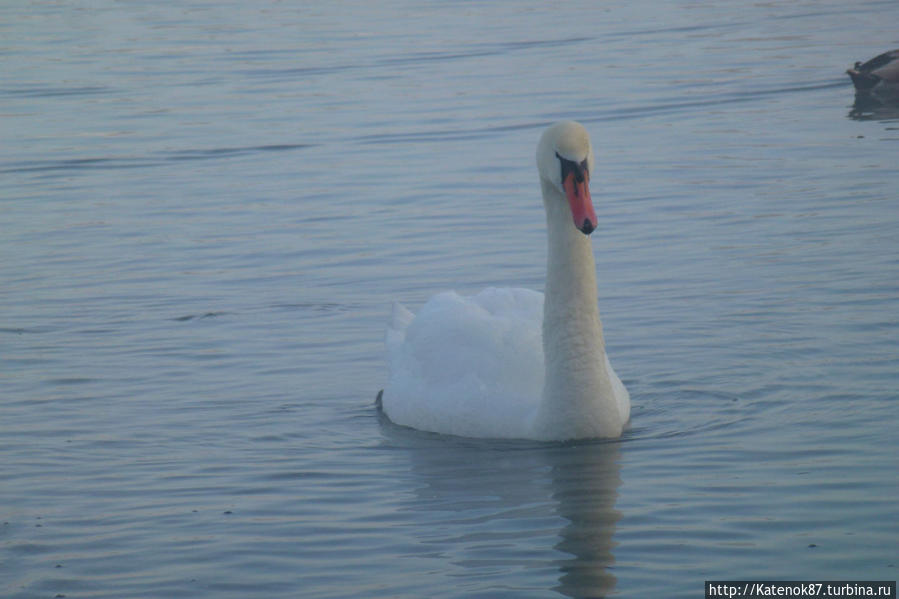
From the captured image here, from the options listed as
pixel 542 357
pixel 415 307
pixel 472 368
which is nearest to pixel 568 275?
pixel 542 357

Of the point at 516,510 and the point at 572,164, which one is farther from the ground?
the point at 572,164

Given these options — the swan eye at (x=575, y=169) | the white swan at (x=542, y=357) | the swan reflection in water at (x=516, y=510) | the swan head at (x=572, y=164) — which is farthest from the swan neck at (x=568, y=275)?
the swan reflection in water at (x=516, y=510)

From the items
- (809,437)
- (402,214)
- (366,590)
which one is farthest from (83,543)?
(402,214)

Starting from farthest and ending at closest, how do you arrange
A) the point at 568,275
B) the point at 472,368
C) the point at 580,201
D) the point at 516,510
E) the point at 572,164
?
the point at 472,368, the point at 568,275, the point at 572,164, the point at 580,201, the point at 516,510

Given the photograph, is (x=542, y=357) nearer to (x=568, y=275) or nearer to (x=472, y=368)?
(x=472, y=368)

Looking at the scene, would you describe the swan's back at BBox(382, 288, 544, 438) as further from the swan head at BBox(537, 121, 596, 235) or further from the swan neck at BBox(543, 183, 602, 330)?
the swan head at BBox(537, 121, 596, 235)

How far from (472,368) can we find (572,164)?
4.20 ft

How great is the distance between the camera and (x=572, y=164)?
805 cm

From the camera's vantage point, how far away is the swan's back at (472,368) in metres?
8.57

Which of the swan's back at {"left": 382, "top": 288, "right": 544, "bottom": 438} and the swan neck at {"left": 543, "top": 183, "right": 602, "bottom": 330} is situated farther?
the swan's back at {"left": 382, "top": 288, "right": 544, "bottom": 438}

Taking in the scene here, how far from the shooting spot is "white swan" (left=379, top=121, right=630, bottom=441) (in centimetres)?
822

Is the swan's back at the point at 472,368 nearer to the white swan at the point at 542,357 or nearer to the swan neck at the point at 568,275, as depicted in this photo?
the white swan at the point at 542,357

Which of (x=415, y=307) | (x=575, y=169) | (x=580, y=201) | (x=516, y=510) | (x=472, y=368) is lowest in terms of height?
(x=415, y=307)

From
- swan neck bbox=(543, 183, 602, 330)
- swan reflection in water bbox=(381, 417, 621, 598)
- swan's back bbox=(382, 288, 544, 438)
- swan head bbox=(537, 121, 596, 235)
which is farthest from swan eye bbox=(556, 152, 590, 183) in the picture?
swan reflection in water bbox=(381, 417, 621, 598)
